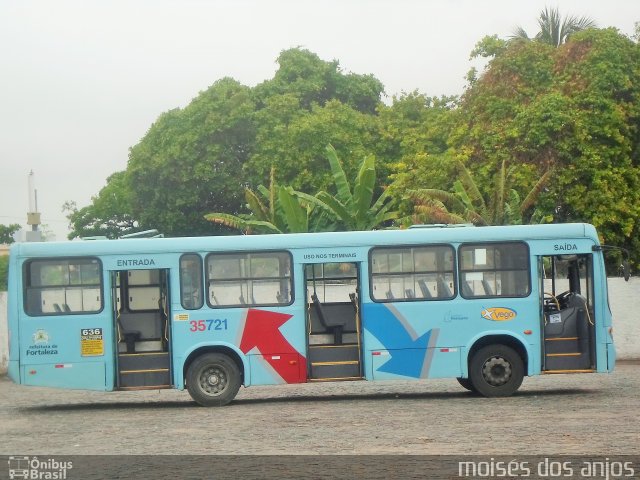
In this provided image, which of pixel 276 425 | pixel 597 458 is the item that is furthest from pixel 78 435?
pixel 597 458

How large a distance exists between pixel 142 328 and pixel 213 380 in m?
1.43

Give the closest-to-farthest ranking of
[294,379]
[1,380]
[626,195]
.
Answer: [294,379] → [1,380] → [626,195]

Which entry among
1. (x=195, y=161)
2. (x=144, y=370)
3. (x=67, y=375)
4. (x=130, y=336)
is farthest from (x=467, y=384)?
(x=195, y=161)

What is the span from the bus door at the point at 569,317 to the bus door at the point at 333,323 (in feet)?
9.61

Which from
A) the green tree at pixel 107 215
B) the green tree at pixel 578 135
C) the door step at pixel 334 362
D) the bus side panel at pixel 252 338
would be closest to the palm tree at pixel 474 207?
the green tree at pixel 578 135

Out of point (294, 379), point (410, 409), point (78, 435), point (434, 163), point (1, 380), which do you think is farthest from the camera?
point (434, 163)

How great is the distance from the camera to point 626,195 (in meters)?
36.2

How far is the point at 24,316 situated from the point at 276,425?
5.24 meters

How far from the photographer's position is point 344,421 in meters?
14.6

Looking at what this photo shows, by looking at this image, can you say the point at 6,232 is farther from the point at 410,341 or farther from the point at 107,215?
the point at 410,341

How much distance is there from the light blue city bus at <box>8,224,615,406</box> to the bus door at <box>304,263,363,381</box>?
0.07ft

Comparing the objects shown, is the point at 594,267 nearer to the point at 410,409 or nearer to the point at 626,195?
the point at 410,409

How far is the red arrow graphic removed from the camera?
17453 mm

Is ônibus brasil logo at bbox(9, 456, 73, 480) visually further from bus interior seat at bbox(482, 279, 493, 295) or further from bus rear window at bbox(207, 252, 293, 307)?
bus interior seat at bbox(482, 279, 493, 295)
